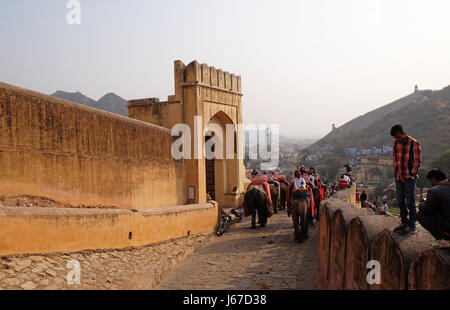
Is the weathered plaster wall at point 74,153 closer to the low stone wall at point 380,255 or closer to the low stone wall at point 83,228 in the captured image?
the low stone wall at point 83,228

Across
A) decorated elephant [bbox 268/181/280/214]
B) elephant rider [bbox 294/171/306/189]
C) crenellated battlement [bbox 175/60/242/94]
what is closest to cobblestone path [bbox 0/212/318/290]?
elephant rider [bbox 294/171/306/189]

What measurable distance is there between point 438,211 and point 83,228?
515cm

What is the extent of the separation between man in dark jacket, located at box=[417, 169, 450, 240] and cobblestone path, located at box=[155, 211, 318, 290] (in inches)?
118

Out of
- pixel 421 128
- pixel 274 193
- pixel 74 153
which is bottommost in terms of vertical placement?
pixel 274 193

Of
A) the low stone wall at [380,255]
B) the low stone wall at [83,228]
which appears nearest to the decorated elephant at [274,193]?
the low stone wall at [83,228]

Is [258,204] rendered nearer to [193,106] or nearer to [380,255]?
[193,106]

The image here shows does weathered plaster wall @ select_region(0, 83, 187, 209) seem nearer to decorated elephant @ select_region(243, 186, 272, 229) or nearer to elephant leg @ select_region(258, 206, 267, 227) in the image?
decorated elephant @ select_region(243, 186, 272, 229)

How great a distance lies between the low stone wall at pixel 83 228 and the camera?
15.9 feet

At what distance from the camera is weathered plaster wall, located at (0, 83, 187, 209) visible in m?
6.20

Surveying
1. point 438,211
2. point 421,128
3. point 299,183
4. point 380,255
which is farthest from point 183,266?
point 421,128

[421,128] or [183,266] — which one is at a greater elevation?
[421,128]

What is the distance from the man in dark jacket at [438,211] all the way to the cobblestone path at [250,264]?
3.00 meters

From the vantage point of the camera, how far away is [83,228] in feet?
19.7
